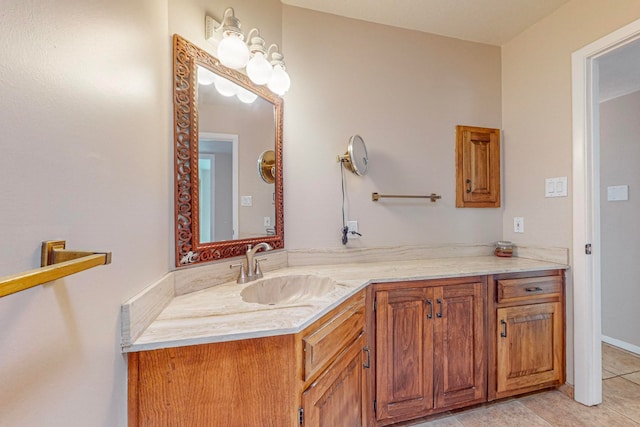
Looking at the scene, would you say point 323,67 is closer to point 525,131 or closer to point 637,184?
point 525,131

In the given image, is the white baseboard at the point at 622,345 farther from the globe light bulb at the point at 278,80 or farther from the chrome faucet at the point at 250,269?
the globe light bulb at the point at 278,80

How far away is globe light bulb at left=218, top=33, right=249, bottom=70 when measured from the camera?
1.22m

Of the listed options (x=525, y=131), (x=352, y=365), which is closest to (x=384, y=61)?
(x=525, y=131)

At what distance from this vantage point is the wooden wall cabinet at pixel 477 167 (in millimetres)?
2150

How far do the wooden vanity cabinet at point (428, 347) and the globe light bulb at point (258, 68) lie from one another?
1.22 m

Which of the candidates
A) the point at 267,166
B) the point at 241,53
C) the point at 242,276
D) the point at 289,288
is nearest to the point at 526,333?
the point at 289,288

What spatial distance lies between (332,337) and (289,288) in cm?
49

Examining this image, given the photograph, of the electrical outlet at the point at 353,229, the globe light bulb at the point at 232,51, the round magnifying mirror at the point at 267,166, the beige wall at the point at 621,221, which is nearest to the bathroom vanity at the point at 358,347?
the electrical outlet at the point at 353,229

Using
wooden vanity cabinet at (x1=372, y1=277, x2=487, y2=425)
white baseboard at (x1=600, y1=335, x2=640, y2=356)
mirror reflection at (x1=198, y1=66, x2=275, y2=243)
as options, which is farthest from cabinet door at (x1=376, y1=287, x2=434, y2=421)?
white baseboard at (x1=600, y1=335, x2=640, y2=356)

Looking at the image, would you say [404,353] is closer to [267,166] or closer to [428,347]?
[428,347]

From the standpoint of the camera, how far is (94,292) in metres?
0.64

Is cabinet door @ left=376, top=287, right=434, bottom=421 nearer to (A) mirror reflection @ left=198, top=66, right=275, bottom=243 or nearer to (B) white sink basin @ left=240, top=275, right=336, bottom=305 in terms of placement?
(B) white sink basin @ left=240, top=275, right=336, bottom=305

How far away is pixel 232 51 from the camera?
1229 millimetres

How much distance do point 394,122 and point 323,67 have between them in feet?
2.07
